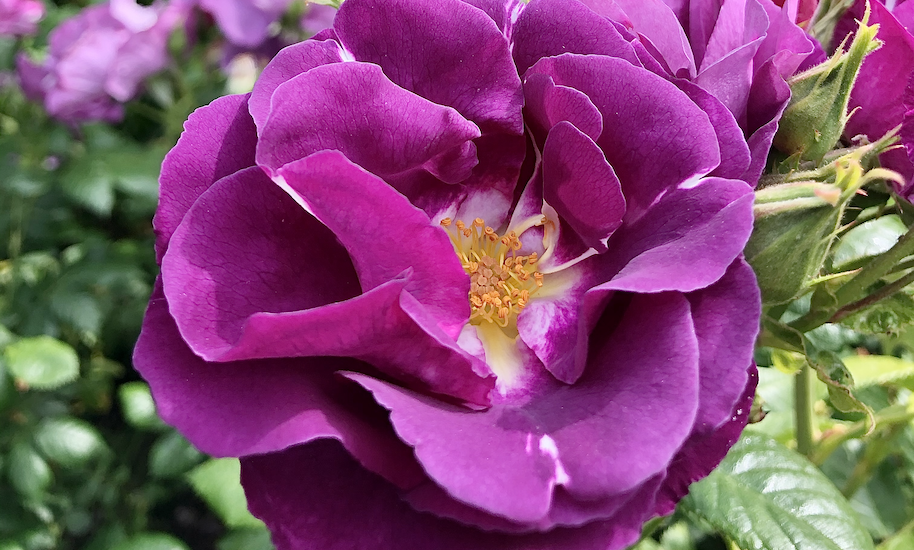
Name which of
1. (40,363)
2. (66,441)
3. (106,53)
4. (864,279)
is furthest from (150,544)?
(864,279)

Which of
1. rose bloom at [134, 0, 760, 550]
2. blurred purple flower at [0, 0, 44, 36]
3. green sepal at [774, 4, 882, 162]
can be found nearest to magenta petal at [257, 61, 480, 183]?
rose bloom at [134, 0, 760, 550]

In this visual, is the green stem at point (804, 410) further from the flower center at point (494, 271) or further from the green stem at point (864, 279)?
the flower center at point (494, 271)

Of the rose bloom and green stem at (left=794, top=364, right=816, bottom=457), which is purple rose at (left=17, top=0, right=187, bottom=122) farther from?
green stem at (left=794, top=364, right=816, bottom=457)

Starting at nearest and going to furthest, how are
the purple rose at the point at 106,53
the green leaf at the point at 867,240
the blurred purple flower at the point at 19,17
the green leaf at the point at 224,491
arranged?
the green leaf at the point at 867,240 → the green leaf at the point at 224,491 → the purple rose at the point at 106,53 → the blurred purple flower at the point at 19,17

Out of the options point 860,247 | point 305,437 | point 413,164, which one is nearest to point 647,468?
point 305,437

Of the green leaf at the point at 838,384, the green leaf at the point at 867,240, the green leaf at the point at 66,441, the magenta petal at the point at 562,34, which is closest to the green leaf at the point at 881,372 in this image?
the green leaf at the point at 867,240

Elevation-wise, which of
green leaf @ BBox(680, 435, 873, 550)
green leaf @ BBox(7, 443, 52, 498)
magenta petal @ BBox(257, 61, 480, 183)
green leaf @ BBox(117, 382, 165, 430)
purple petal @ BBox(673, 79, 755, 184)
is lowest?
green leaf @ BBox(7, 443, 52, 498)
